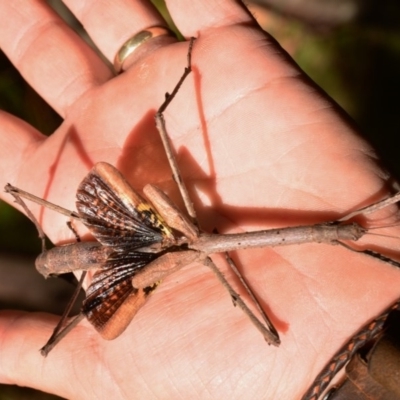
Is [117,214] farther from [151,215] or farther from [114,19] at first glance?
[114,19]

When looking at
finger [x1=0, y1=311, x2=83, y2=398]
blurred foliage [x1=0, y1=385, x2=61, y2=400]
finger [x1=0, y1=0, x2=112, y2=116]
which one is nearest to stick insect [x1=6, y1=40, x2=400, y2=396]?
finger [x1=0, y1=311, x2=83, y2=398]

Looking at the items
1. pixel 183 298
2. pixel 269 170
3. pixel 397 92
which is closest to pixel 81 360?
pixel 183 298

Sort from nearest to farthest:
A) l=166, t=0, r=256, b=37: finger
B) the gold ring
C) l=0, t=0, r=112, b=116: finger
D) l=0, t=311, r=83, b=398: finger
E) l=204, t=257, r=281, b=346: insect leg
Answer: l=204, t=257, r=281, b=346: insect leg, l=0, t=311, r=83, b=398: finger, l=166, t=0, r=256, b=37: finger, the gold ring, l=0, t=0, r=112, b=116: finger

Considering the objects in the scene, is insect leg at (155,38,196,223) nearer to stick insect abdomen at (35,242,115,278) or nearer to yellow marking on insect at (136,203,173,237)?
yellow marking on insect at (136,203,173,237)

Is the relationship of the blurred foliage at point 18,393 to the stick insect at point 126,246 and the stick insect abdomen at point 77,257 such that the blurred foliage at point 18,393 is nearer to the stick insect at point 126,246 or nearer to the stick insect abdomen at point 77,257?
the stick insect at point 126,246

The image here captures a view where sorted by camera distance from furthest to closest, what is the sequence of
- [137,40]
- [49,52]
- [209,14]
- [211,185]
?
[49,52] < [137,40] < [209,14] < [211,185]

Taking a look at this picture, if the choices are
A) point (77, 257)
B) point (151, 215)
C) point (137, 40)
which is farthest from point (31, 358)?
point (137, 40)

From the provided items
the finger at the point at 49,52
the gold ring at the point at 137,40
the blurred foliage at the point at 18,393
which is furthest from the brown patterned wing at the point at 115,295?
the blurred foliage at the point at 18,393
